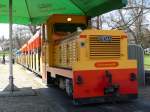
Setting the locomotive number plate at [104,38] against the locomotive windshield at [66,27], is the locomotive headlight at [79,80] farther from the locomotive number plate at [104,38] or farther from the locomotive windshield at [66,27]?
the locomotive windshield at [66,27]

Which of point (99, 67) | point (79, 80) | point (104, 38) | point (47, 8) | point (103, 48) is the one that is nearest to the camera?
point (79, 80)

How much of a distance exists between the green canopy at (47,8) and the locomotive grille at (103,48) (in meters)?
2.05

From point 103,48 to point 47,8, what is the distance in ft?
20.1

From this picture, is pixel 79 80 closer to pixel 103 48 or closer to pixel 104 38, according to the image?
pixel 103 48

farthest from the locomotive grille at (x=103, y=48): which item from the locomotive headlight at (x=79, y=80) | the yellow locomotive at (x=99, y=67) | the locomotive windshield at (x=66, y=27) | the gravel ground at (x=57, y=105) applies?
the locomotive windshield at (x=66, y=27)

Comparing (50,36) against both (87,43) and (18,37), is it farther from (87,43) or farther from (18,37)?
(18,37)

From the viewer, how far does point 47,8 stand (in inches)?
731

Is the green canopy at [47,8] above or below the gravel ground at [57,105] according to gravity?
above

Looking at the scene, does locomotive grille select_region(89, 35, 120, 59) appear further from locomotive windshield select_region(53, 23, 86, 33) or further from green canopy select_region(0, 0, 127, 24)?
locomotive windshield select_region(53, 23, 86, 33)

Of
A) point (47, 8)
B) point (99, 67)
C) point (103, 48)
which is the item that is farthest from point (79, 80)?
point (47, 8)

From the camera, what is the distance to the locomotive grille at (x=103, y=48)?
13102 mm

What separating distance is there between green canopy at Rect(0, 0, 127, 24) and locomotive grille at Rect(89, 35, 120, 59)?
2050 millimetres

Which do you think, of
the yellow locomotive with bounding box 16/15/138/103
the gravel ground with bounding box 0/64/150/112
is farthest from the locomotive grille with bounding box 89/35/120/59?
the gravel ground with bounding box 0/64/150/112

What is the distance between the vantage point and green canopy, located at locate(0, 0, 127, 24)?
16011 mm
